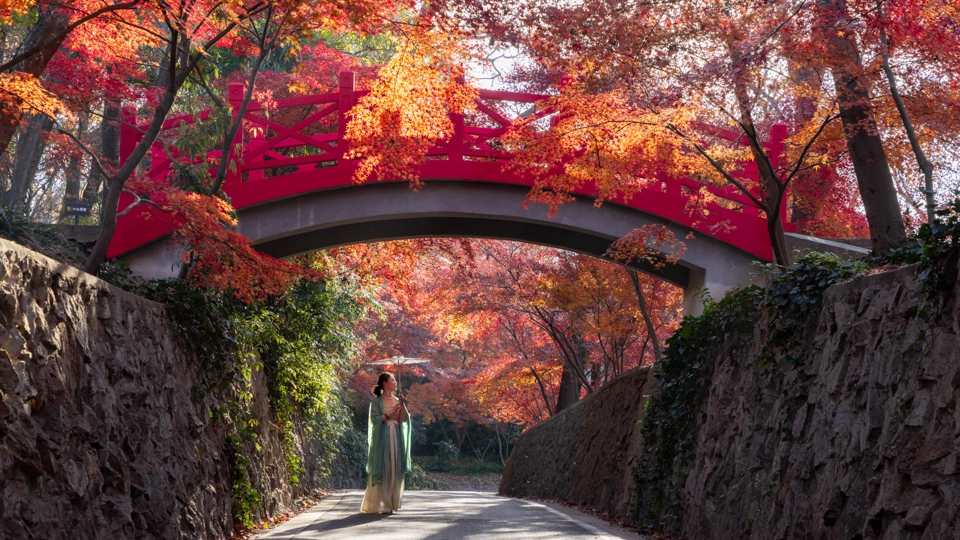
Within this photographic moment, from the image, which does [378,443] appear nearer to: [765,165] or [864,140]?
[765,165]

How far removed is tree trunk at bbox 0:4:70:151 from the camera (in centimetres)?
941

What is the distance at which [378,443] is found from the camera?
10.4 m

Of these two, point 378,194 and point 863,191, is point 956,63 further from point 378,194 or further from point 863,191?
point 378,194

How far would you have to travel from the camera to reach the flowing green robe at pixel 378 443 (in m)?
10.2

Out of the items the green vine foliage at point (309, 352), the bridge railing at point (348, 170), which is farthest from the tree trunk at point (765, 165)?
the green vine foliage at point (309, 352)

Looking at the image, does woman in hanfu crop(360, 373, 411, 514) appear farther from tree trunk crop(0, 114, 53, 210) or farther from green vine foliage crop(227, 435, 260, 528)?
tree trunk crop(0, 114, 53, 210)

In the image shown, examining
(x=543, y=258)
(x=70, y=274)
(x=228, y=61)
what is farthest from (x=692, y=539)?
(x=228, y=61)

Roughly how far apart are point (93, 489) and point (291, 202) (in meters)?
8.93

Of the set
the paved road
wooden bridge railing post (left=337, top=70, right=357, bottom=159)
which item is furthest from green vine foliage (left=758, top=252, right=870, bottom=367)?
wooden bridge railing post (left=337, top=70, right=357, bottom=159)

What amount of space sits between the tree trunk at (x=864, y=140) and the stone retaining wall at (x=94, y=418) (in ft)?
21.7

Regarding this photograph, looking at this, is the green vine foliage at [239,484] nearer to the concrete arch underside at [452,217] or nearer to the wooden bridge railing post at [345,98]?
the concrete arch underside at [452,217]

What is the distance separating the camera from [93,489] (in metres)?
4.97

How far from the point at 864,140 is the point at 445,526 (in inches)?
229

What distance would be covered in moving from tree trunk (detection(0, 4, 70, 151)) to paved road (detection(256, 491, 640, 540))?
201 inches
